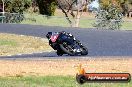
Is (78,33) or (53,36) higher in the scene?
(53,36)

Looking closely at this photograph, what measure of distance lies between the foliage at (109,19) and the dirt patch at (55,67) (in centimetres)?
2373

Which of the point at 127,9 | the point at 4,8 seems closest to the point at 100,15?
the point at 4,8

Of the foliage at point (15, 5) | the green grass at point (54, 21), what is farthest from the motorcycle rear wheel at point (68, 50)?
the foliage at point (15, 5)

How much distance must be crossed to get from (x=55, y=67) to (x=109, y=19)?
101ft

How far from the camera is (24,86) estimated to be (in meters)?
11.0

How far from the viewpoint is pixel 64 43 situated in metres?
14.8

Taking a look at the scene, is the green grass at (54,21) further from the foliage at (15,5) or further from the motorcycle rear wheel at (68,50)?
the motorcycle rear wheel at (68,50)

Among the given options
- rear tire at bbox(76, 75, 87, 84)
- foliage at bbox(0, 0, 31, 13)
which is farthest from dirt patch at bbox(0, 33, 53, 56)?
foliage at bbox(0, 0, 31, 13)

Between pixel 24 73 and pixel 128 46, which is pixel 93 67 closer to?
pixel 24 73

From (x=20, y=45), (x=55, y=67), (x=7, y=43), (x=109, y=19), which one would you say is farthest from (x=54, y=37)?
(x=109, y=19)

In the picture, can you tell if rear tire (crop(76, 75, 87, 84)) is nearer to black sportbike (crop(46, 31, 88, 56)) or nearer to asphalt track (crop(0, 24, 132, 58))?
black sportbike (crop(46, 31, 88, 56))

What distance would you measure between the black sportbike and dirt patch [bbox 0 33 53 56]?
18.3ft

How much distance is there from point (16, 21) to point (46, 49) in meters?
22.7

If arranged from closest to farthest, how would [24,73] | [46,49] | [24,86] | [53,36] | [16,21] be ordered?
[24,86] < [53,36] < [24,73] < [46,49] < [16,21]
